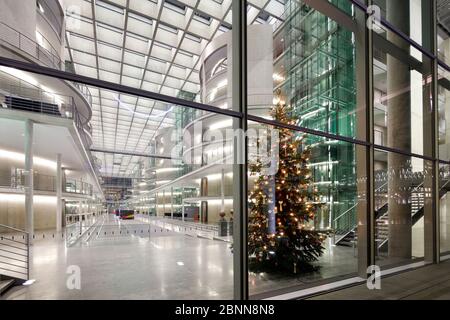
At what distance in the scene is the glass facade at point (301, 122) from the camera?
18.5ft

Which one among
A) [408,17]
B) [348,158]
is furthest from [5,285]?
[408,17]

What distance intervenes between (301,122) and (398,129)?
14.2 ft

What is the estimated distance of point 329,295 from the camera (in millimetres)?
4781

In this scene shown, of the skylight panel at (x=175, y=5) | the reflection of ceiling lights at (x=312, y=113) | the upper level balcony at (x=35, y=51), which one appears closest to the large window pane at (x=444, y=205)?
the reflection of ceiling lights at (x=312, y=113)

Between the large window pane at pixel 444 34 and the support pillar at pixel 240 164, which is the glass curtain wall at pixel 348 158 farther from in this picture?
the large window pane at pixel 444 34

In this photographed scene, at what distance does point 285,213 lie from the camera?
6.50 m

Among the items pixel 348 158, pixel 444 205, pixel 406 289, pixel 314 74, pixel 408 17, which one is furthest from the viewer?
pixel 314 74

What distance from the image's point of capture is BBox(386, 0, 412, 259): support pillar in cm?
829

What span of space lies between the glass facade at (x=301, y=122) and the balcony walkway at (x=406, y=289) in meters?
0.47

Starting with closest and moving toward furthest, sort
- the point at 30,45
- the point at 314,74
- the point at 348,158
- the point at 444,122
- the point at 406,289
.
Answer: the point at 406,289 < the point at 348,158 < the point at 444,122 < the point at 314,74 < the point at 30,45

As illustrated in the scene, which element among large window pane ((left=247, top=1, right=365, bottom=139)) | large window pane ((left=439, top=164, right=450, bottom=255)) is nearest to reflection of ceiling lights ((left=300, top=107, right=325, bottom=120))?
large window pane ((left=247, top=1, right=365, bottom=139))

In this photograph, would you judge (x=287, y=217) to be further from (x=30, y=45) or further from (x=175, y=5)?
(x=30, y=45)
